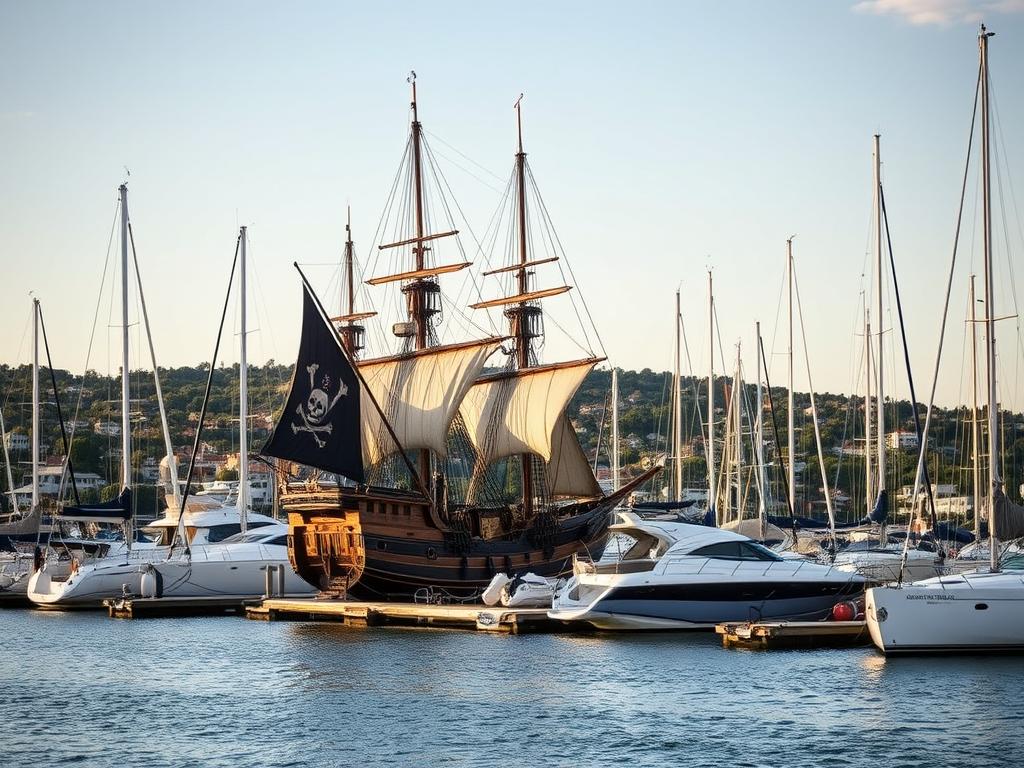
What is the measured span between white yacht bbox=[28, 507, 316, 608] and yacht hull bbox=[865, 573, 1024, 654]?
24613mm

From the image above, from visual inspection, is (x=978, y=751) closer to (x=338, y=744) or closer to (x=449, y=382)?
(x=338, y=744)

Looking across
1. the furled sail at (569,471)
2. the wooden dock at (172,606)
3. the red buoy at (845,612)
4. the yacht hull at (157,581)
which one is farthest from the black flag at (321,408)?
the red buoy at (845,612)

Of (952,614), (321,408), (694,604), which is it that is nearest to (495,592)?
(694,604)

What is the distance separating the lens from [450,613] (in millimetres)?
41938

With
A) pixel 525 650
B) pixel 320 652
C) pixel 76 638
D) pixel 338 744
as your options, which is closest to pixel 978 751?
pixel 338 744

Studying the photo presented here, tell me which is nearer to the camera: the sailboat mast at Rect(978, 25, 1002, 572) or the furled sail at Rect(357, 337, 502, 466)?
the sailboat mast at Rect(978, 25, 1002, 572)

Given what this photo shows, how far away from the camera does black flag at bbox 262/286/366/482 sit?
4684 cm

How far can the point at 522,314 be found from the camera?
205 ft

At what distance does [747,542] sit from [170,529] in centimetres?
2641

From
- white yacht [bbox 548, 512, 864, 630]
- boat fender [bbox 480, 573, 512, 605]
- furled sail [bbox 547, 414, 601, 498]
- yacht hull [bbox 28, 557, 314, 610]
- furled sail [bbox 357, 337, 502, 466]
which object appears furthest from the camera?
furled sail [bbox 547, 414, 601, 498]

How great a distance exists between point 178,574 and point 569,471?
17.3 meters

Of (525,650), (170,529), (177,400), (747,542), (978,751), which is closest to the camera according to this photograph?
(978,751)

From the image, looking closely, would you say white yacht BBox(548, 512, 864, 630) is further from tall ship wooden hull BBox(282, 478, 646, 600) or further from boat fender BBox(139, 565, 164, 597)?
boat fender BBox(139, 565, 164, 597)

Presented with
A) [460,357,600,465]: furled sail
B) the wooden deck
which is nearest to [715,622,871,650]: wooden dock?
[460,357,600,465]: furled sail
